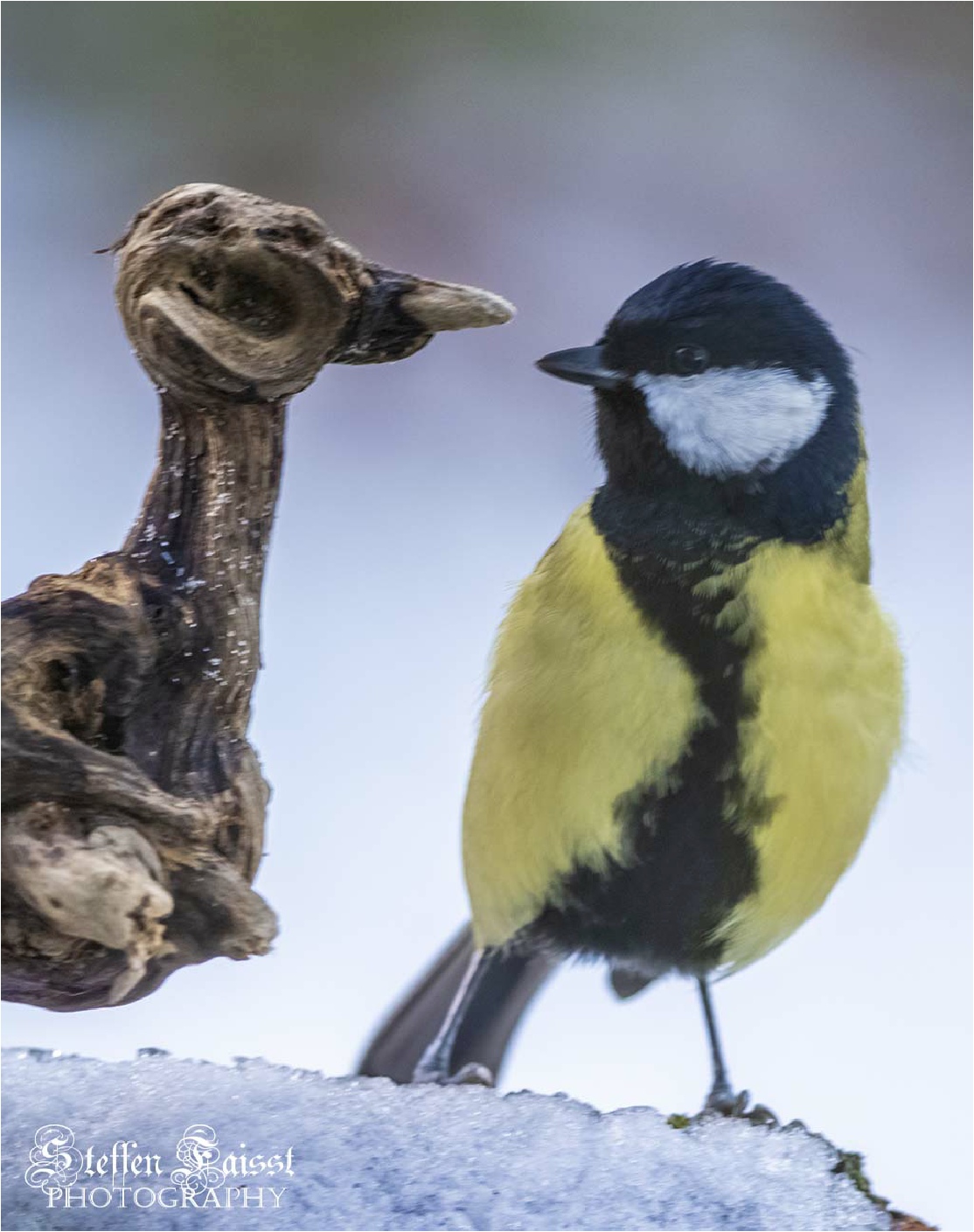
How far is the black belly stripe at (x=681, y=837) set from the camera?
608 mm

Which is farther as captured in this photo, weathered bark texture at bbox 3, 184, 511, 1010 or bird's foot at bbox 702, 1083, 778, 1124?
bird's foot at bbox 702, 1083, 778, 1124

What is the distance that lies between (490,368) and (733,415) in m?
0.16

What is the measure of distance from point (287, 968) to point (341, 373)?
339 mm

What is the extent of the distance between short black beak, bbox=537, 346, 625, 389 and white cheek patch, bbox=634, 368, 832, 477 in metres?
0.01

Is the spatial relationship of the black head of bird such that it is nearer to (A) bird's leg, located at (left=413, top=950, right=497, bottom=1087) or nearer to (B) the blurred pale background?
(B) the blurred pale background

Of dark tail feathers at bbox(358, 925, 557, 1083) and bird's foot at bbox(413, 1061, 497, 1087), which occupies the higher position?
dark tail feathers at bbox(358, 925, 557, 1083)

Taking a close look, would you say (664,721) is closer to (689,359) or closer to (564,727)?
(564,727)

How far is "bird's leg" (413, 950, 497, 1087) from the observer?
680mm

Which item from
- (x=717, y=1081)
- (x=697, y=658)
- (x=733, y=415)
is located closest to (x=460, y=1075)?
(x=717, y=1081)

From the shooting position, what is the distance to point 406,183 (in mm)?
700
